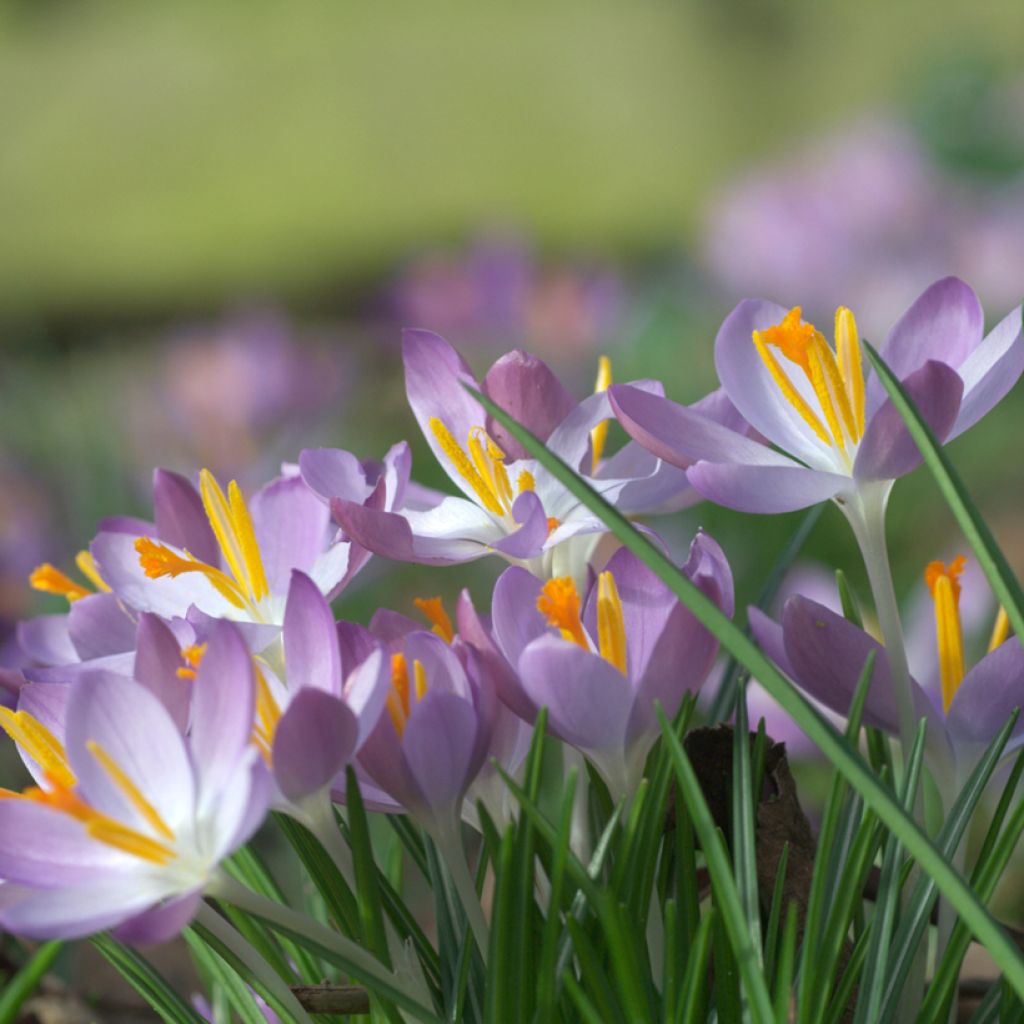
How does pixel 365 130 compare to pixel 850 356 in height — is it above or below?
above

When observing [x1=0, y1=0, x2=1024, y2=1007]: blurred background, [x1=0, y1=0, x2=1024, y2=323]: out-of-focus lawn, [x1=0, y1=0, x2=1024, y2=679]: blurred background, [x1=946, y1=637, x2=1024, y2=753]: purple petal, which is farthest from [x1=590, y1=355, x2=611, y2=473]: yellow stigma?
[x1=0, y1=0, x2=1024, y2=323]: out-of-focus lawn

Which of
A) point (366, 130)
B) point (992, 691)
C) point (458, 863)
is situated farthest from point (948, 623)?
point (366, 130)

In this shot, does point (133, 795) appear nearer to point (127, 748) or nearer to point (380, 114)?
point (127, 748)

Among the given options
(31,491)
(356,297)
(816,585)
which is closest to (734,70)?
(356,297)

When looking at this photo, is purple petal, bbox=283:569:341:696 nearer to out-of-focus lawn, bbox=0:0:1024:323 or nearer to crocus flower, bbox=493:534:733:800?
crocus flower, bbox=493:534:733:800

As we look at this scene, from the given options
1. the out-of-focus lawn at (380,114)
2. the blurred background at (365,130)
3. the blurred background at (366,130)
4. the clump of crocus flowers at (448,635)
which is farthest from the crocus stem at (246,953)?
the out-of-focus lawn at (380,114)
